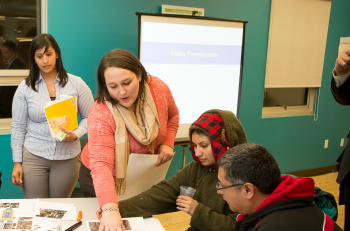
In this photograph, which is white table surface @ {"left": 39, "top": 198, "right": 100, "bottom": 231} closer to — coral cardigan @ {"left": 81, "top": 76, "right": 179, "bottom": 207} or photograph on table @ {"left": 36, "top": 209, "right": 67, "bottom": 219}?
photograph on table @ {"left": 36, "top": 209, "right": 67, "bottom": 219}

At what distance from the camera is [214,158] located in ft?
4.90

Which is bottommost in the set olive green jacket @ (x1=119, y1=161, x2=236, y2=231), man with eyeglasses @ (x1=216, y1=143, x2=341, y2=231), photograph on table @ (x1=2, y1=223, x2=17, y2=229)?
photograph on table @ (x1=2, y1=223, x2=17, y2=229)

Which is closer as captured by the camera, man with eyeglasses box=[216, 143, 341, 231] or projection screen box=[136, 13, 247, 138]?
man with eyeglasses box=[216, 143, 341, 231]

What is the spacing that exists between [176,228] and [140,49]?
5.37ft

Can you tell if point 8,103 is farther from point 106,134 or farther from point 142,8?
point 106,134

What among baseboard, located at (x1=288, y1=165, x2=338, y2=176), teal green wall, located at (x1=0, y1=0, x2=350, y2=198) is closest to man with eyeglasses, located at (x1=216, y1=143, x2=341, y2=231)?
teal green wall, located at (x1=0, y1=0, x2=350, y2=198)

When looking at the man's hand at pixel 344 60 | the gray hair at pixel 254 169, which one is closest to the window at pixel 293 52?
the man's hand at pixel 344 60

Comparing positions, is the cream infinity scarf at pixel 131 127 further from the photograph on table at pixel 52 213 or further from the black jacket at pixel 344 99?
the black jacket at pixel 344 99

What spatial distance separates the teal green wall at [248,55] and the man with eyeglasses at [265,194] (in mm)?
2062

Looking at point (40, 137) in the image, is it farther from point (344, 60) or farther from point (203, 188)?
point (344, 60)

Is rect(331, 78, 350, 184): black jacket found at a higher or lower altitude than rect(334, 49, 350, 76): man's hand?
lower

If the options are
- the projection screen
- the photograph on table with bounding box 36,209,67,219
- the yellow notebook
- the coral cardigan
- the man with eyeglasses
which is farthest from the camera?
the projection screen

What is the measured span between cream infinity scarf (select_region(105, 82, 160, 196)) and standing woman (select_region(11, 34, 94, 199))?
632 millimetres

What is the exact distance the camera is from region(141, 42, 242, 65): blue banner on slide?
9.18 feet
